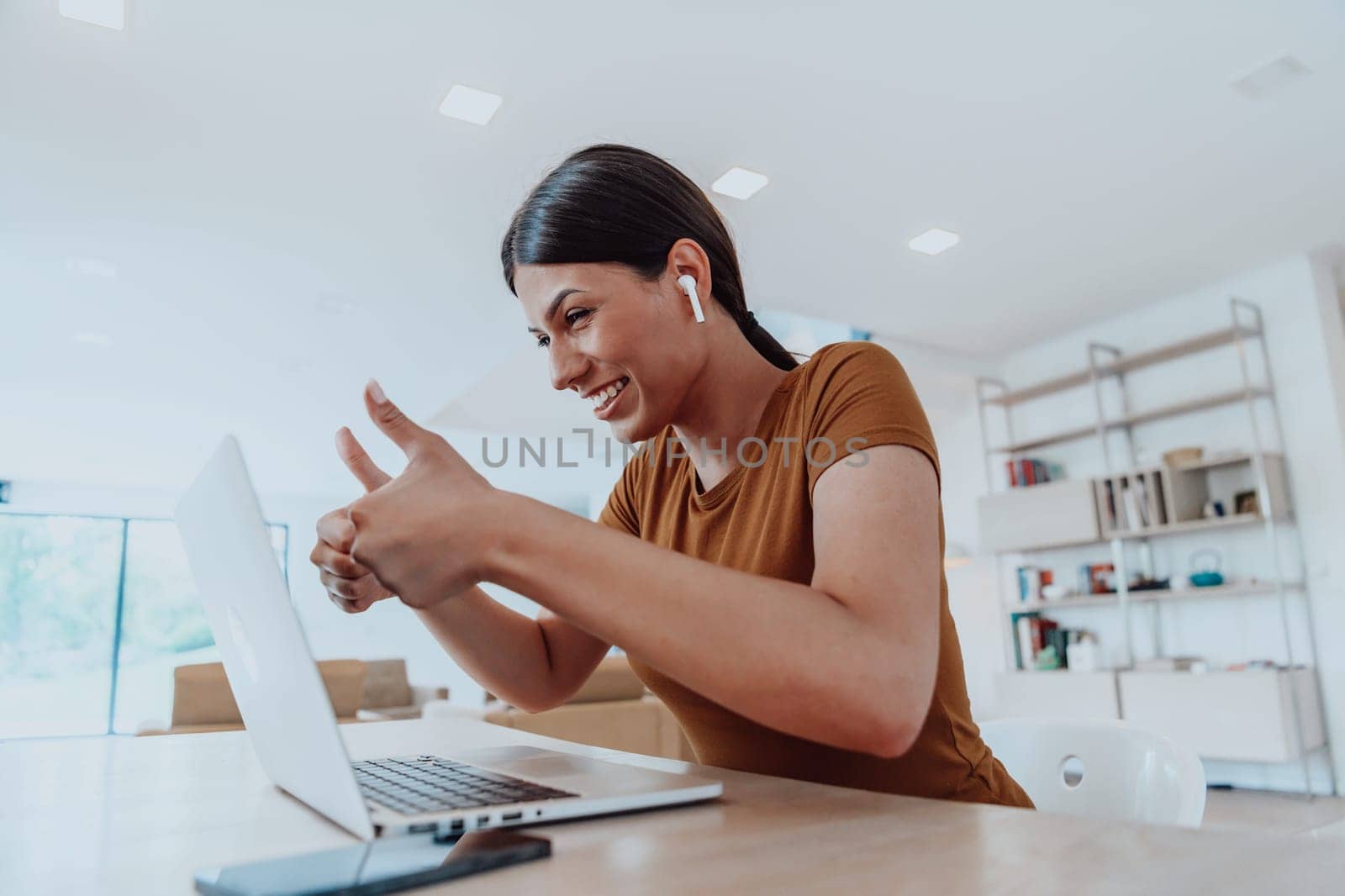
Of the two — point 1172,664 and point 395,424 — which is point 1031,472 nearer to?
point 1172,664

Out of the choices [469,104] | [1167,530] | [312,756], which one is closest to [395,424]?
[312,756]

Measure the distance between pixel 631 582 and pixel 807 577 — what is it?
37 cm

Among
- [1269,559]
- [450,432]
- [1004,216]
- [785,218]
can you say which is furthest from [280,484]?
[1269,559]

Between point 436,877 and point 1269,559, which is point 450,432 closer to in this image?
point 1269,559

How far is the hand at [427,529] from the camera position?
562 millimetres

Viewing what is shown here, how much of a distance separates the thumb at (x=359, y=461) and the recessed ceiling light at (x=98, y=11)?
96.1 inches

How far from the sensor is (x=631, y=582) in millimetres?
556

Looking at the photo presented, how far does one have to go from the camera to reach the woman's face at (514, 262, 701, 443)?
0.93m

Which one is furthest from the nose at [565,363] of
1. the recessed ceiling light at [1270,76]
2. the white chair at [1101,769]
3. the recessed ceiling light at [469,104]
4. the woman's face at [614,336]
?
the recessed ceiling light at [1270,76]

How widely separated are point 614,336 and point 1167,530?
4.63 m

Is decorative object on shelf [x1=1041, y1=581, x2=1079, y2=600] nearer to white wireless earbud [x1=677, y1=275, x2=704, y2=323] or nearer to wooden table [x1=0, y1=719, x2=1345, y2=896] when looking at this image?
white wireless earbud [x1=677, y1=275, x2=704, y2=323]

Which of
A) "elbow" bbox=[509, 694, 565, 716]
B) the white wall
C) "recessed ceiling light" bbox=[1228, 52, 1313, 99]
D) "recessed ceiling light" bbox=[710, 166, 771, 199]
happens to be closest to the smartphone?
"elbow" bbox=[509, 694, 565, 716]

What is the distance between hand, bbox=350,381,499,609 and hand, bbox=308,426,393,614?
23 millimetres

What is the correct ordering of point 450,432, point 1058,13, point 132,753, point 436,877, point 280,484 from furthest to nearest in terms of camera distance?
point 280,484 < point 450,432 < point 1058,13 < point 132,753 < point 436,877
